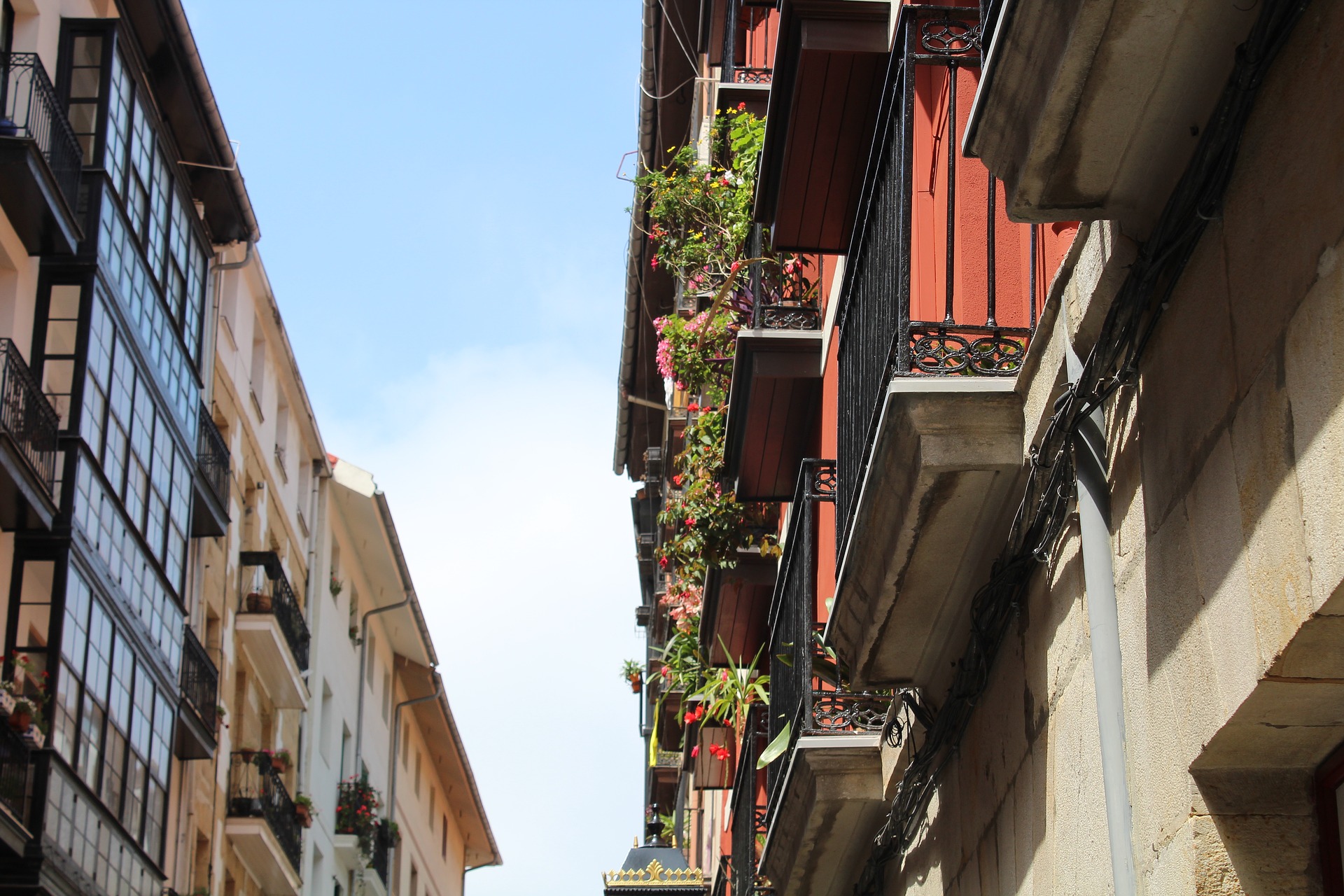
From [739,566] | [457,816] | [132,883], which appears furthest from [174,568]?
[457,816]

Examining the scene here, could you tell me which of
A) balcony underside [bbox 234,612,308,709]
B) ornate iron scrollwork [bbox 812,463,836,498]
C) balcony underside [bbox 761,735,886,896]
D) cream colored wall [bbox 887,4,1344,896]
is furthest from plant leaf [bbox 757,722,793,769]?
balcony underside [bbox 234,612,308,709]

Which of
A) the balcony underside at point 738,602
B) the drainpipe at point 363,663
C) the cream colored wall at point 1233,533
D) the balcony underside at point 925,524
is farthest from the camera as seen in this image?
the drainpipe at point 363,663

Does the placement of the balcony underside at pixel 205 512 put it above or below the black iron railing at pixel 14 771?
above

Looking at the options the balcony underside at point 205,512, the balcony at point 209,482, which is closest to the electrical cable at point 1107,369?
the balcony underside at point 205,512

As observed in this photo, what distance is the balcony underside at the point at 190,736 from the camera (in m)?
21.5

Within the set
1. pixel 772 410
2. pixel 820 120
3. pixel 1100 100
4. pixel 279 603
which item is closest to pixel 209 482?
pixel 279 603

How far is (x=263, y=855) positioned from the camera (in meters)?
26.2

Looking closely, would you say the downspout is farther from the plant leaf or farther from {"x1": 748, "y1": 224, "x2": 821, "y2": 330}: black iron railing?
the plant leaf

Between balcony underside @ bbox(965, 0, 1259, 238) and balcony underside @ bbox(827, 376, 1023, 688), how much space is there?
3.40 feet

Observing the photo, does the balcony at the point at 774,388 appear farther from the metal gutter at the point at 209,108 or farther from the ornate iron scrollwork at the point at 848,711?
the metal gutter at the point at 209,108

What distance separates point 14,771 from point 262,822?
430 inches

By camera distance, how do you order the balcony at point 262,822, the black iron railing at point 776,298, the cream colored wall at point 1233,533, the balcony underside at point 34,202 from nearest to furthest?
the cream colored wall at point 1233,533, the black iron railing at point 776,298, the balcony underside at point 34,202, the balcony at point 262,822

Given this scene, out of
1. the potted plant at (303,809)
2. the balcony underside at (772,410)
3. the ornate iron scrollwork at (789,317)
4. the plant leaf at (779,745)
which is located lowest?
the plant leaf at (779,745)

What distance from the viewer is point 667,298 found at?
2795 cm
